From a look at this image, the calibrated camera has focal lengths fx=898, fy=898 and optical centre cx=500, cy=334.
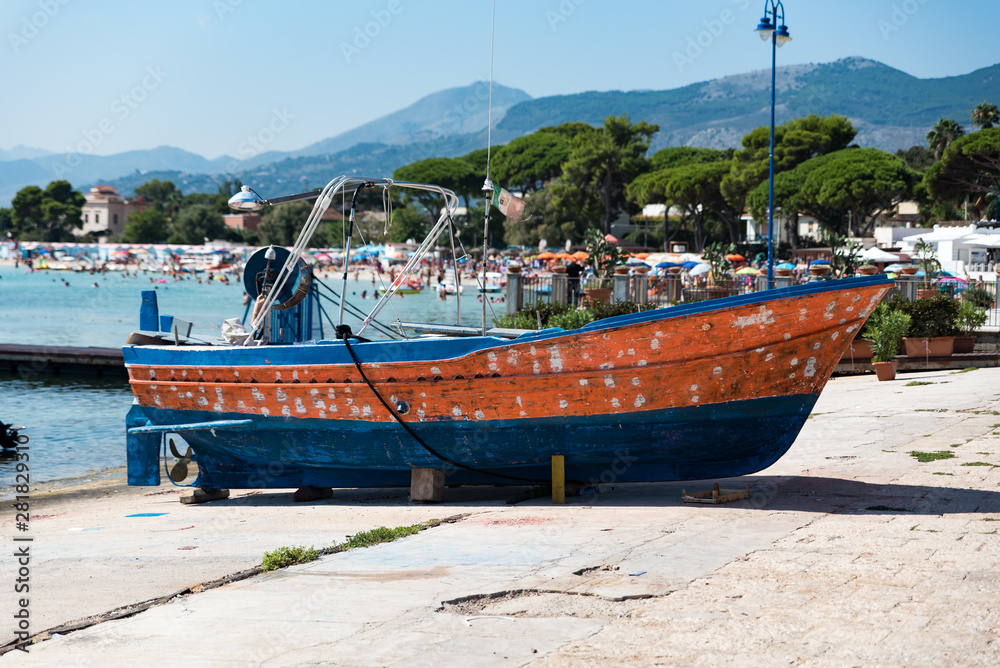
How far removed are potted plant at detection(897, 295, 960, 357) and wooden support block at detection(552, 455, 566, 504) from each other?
505 inches

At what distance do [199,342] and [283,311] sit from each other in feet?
4.07

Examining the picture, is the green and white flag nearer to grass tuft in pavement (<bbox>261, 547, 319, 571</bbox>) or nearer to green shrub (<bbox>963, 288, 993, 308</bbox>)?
grass tuft in pavement (<bbox>261, 547, 319, 571</bbox>)

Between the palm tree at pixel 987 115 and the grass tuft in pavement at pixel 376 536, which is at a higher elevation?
the palm tree at pixel 987 115

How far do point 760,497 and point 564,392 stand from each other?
2.11 m

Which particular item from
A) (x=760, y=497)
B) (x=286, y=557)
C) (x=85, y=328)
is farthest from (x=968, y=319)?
(x=85, y=328)

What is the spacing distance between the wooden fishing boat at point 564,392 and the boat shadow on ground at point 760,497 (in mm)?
221

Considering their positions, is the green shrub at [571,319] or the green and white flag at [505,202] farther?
the green shrub at [571,319]

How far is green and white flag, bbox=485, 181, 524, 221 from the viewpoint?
9406 millimetres

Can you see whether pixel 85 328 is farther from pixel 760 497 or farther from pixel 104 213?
pixel 104 213

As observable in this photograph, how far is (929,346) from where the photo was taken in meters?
19.0

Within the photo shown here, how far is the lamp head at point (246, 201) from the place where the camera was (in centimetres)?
998

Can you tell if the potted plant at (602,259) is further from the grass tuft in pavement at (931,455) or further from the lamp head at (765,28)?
the grass tuft in pavement at (931,455)

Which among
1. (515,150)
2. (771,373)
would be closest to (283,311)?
(771,373)

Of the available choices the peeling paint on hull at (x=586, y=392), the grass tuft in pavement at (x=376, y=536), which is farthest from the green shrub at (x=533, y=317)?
the grass tuft in pavement at (x=376, y=536)
